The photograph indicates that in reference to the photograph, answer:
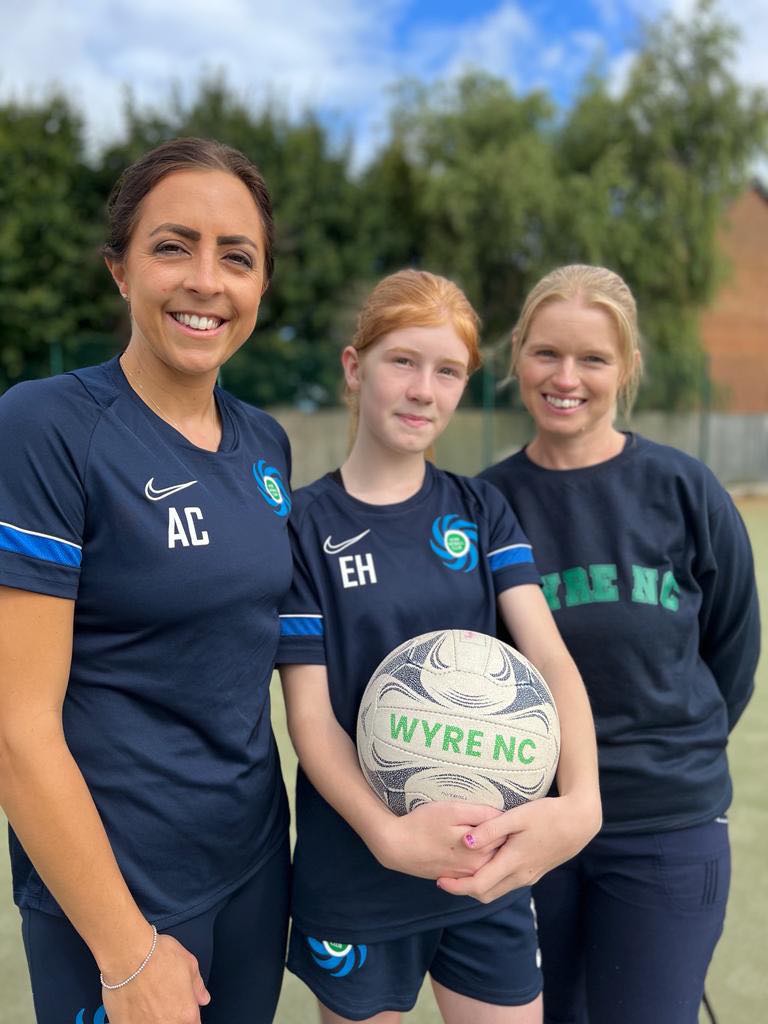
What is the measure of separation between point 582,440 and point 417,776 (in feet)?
3.17

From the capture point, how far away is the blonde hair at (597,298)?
2.09 meters

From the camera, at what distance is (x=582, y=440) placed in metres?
2.15

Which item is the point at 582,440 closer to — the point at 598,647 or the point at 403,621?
the point at 598,647

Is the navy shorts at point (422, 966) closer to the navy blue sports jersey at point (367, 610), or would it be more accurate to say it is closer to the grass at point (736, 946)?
the navy blue sports jersey at point (367, 610)

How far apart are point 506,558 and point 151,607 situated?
80cm

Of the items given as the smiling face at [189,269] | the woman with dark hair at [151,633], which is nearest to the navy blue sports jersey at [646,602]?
the woman with dark hair at [151,633]

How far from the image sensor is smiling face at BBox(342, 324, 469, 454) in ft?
6.22

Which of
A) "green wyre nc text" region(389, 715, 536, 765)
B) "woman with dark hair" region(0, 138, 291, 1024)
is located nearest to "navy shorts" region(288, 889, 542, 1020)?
"woman with dark hair" region(0, 138, 291, 1024)

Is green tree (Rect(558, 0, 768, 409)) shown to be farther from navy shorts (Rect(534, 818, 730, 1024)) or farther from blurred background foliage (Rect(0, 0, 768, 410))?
navy shorts (Rect(534, 818, 730, 1024))

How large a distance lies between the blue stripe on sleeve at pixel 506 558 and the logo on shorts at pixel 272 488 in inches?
18.2

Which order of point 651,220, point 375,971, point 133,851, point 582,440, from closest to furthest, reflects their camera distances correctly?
point 133,851
point 375,971
point 582,440
point 651,220

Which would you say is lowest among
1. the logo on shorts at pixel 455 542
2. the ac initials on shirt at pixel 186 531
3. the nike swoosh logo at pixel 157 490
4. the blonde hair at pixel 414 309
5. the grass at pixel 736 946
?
the grass at pixel 736 946

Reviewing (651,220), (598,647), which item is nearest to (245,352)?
(651,220)

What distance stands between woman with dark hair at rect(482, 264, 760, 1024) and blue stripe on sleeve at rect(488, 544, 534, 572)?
173 millimetres
